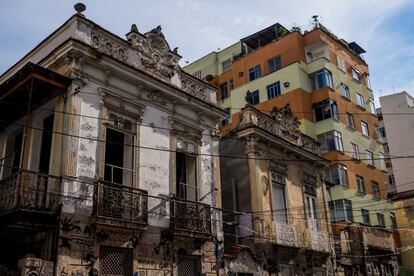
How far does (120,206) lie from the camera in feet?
43.2

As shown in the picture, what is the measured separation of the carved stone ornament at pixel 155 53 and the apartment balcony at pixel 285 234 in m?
7.41

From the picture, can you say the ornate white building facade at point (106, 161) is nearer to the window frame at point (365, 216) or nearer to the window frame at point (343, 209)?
the window frame at point (343, 209)

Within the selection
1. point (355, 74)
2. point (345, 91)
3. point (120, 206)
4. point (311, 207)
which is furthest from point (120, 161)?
point (355, 74)

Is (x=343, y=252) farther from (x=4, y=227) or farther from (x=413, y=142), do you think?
(x=413, y=142)

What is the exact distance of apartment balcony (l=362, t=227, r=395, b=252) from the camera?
2588cm

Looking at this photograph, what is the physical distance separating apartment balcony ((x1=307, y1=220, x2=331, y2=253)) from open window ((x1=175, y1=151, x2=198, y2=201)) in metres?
6.92

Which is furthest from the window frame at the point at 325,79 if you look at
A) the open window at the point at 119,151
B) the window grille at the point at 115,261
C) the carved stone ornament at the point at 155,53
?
the window grille at the point at 115,261

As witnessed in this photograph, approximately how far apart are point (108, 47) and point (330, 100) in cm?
2090

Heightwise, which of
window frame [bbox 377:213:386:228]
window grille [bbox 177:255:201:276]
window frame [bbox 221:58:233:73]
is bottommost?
window grille [bbox 177:255:201:276]

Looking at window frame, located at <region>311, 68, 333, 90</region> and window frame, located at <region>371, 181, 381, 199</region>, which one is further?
window frame, located at <region>371, 181, 381, 199</region>

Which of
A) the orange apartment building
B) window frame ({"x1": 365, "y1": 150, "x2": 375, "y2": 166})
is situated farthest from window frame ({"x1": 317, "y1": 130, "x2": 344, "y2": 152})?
window frame ({"x1": 365, "y1": 150, "x2": 375, "y2": 166})

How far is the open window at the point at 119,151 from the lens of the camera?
1425 centimetres

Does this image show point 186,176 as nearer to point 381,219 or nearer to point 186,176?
point 186,176

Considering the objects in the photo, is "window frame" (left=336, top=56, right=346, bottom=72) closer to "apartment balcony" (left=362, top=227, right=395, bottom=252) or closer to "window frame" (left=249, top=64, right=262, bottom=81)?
"window frame" (left=249, top=64, right=262, bottom=81)
